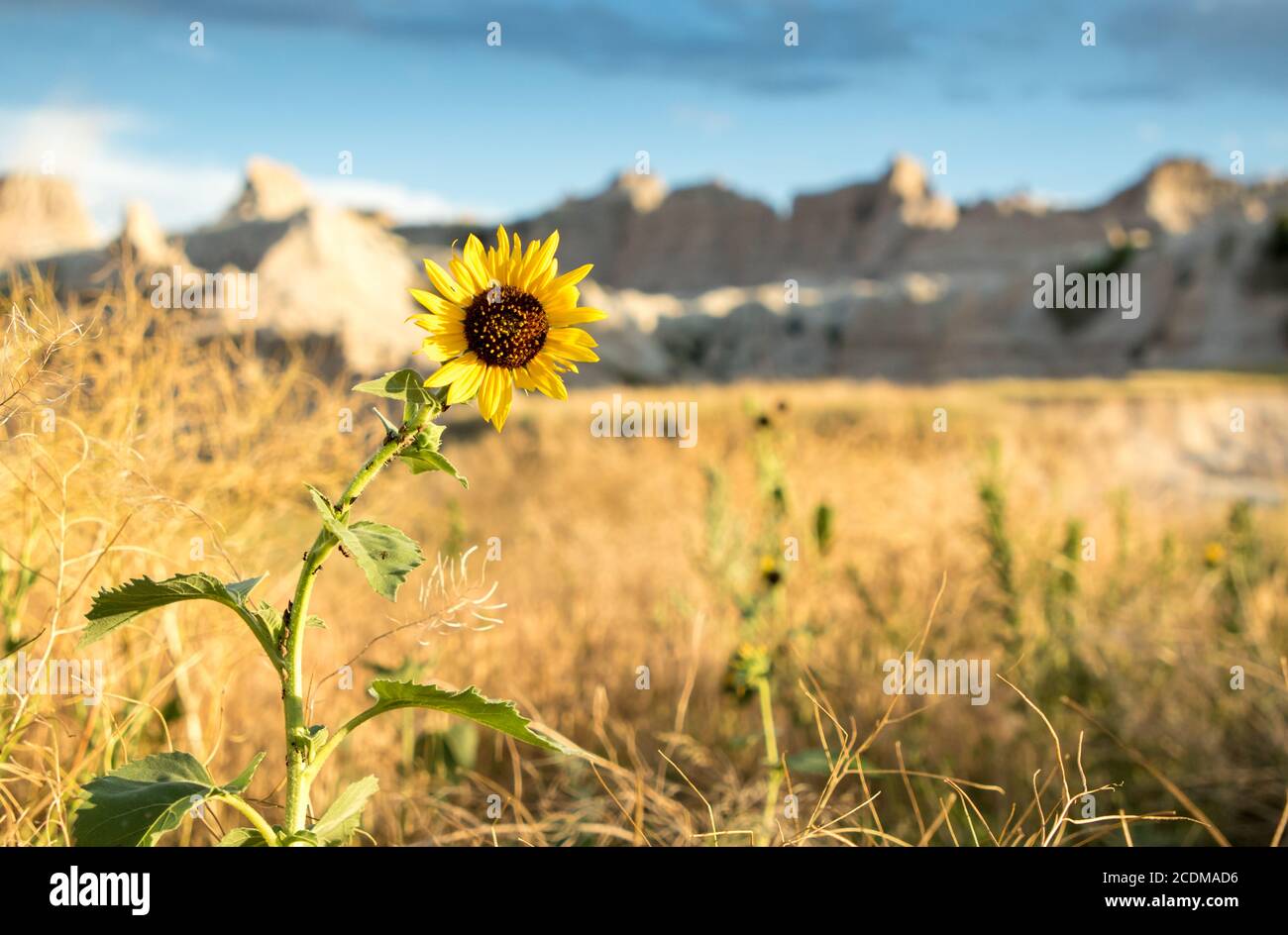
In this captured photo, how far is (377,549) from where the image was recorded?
1.02 m

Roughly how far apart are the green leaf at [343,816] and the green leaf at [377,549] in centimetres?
29

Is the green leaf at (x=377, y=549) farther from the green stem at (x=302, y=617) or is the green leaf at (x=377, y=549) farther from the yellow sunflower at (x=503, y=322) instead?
the yellow sunflower at (x=503, y=322)

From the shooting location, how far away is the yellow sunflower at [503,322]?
1146 mm

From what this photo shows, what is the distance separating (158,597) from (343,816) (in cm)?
31

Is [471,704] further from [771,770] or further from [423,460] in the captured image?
[771,770]

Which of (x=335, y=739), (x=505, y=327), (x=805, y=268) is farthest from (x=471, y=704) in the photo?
(x=805, y=268)

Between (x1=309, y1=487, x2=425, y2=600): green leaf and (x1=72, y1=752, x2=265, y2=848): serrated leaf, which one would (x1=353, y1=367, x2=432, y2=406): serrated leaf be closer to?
(x1=309, y1=487, x2=425, y2=600): green leaf

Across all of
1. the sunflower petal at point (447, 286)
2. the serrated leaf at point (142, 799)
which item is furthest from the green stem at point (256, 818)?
the sunflower petal at point (447, 286)

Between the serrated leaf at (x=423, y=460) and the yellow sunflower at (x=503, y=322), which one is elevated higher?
the yellow sunflower at (x=503, y=322)
